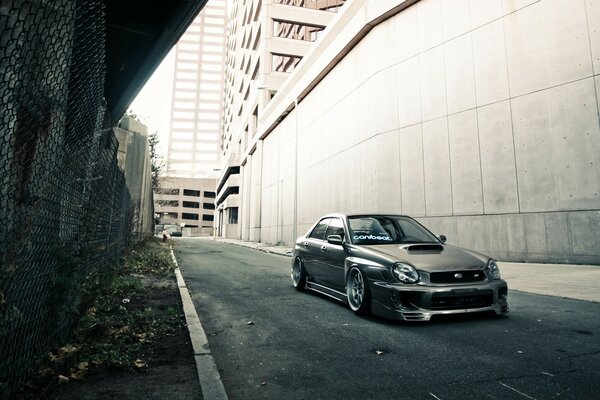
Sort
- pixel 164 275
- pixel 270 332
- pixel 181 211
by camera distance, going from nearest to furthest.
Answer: pixel 270 332 < pixel 164 275 < pixel 181 211

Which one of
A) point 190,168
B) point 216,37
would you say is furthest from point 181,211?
point 216,37

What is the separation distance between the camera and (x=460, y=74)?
14859 mm

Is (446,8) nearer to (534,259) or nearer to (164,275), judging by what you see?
(534,259)

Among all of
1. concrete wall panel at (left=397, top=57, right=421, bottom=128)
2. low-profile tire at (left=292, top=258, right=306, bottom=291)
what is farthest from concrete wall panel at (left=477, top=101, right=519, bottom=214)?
low-profile tire at (left=292, top=258, right=306, bottom=291)

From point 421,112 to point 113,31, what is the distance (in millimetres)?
12336

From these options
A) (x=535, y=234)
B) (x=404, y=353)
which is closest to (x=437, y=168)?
(x=535, y=234)

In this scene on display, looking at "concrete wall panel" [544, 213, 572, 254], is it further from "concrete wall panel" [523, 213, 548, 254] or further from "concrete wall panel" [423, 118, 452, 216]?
"concrete wall panel" [423, 118, 452, 216]

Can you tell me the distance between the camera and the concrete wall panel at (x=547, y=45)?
11.8 m

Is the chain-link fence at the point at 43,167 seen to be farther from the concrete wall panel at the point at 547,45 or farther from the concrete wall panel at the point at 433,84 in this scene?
the concrete wall panel at the point at 433,84

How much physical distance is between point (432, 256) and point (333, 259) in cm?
172

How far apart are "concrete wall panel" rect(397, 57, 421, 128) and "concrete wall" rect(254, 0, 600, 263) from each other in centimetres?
5

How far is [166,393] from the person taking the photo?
287cm

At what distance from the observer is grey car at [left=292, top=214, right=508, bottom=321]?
4660mm

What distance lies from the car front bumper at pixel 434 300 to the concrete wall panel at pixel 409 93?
1265 cm
